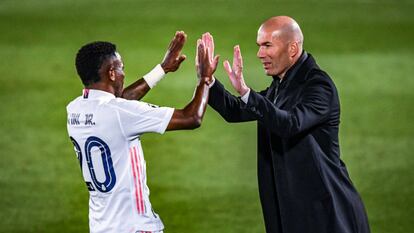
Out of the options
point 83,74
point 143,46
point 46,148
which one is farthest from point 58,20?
point 83,74

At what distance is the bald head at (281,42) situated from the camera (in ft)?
19.1

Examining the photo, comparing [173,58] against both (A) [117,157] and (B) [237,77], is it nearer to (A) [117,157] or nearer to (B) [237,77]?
(B) [237,77]

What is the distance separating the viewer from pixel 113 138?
5.29 meters

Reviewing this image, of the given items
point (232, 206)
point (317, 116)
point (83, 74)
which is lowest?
point (232, 206)

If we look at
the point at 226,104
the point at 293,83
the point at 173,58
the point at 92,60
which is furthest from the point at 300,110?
the point at 173,58

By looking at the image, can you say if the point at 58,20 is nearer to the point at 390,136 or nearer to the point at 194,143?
the point at 194,143

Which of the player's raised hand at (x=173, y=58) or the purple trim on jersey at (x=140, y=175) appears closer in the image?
the purple trim on jersey at (x=140, y=175)

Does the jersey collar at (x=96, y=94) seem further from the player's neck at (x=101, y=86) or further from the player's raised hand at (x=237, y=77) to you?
the player's raised hand at (x=237, y=77)

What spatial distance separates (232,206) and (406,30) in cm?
623

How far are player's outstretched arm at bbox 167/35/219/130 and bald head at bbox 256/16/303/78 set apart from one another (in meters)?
0.45

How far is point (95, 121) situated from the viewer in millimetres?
5301

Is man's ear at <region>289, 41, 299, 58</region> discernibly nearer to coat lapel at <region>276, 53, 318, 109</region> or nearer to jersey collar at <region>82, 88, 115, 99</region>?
coat lapel at <region>276, 53, 318, 109</region>

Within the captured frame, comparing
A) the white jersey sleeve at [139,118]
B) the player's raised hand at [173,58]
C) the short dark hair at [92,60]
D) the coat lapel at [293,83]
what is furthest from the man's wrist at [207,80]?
the player's raised hand at [173,58]

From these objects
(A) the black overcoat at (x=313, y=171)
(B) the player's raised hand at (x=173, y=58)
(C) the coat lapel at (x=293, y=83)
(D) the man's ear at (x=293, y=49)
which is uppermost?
(B) the player's raised hand at (x=173, y=58)
